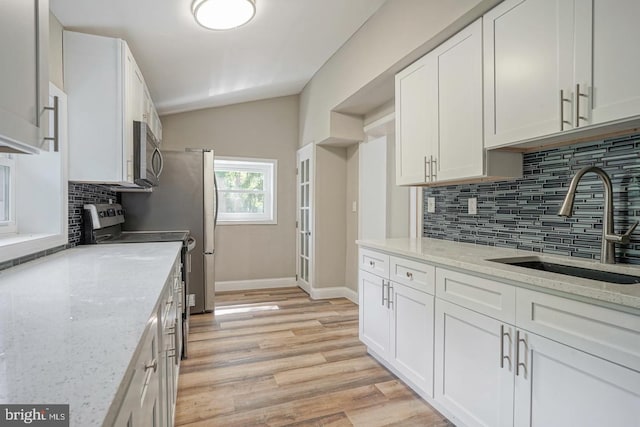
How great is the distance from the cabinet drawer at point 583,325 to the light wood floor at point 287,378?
2.83ft

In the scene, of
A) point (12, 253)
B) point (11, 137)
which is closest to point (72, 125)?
point (12, 253)

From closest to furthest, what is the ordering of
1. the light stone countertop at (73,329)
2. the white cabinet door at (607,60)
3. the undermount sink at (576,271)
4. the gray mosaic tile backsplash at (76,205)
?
the light stone countertop at (73,329) < the white cabinet door at (607,60) < the undermount sink at (576,271) < the gray mosaic tile backsplash at (76,205)

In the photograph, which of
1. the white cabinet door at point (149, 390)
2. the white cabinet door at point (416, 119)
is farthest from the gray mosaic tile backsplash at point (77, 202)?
the white cabinet door at point (416, 119)

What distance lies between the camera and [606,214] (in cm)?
146

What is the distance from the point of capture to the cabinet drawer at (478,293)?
4.56 feet

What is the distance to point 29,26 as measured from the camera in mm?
981

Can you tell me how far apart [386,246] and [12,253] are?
194 centimetres

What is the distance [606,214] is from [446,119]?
0.97 m

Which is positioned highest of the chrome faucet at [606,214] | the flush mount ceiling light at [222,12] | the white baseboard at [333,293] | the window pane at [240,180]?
the flush mount ceiling light at [222,12]

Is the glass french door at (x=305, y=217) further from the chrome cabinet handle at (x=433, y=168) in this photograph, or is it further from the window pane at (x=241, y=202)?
the chrome cabinet handle at (x=433, y=168)

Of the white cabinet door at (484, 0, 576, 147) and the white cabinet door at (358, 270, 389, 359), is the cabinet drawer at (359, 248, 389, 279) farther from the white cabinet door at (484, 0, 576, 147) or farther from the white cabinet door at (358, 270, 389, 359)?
the white cabinet door at (484, 0, 576, 147)

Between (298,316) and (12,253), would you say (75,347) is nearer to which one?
(12,253)

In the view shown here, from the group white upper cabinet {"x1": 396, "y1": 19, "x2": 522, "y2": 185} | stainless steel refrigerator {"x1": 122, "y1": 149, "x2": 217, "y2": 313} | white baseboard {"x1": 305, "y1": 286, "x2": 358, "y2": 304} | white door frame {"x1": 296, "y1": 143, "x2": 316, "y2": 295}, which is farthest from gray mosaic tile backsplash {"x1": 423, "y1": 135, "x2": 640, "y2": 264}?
stainless steel refrigerator {"x1": 122, "y1": 149, "x2": 217, "y2": 313}

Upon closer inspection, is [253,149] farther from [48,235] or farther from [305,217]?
[48,235]
